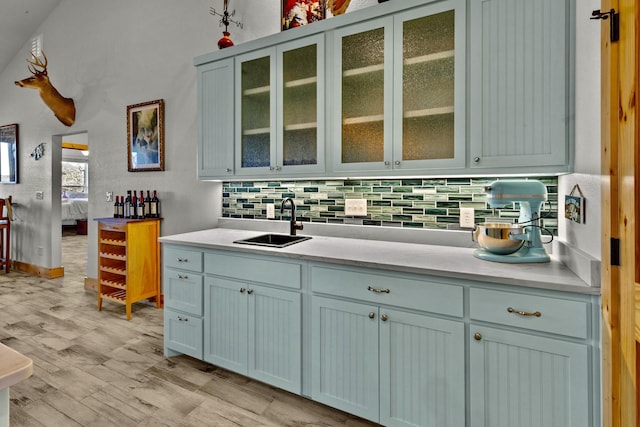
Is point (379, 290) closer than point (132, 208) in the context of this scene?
Yes

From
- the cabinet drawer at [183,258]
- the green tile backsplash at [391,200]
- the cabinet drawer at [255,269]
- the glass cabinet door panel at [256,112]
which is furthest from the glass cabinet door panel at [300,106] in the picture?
the cabinet drawer at [183,258]

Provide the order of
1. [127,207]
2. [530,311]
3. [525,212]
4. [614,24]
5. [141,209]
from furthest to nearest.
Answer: [127,207], [141,209], [525,212], [530,311], [614,24]

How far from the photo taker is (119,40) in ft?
13.5

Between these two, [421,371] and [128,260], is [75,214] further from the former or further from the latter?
[421,371]

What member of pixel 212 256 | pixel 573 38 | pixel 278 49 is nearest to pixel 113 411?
pixel 212 256

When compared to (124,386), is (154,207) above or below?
above

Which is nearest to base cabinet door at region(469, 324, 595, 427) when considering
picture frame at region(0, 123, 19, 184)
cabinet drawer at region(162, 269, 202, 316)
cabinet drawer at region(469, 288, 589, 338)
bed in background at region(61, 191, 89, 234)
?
cabinet drawer at region(469, 288, 589, 338)

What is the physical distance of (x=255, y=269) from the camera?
7.12ft

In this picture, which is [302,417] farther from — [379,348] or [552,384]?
[552,384]

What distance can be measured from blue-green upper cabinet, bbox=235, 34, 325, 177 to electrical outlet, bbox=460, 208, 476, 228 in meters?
A: 0.92

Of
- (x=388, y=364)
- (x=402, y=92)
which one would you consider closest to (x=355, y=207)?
(x=402, y=92)

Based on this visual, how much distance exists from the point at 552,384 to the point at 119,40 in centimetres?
503

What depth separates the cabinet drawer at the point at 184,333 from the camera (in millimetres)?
2443

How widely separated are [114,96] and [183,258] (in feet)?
9.14
